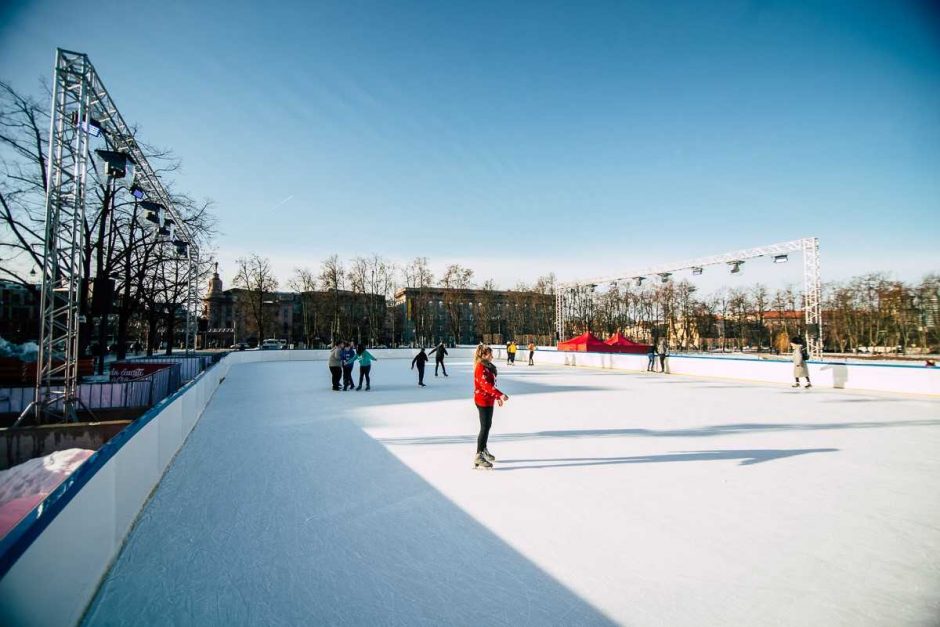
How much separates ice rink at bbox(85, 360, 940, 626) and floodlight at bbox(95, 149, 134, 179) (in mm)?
6242

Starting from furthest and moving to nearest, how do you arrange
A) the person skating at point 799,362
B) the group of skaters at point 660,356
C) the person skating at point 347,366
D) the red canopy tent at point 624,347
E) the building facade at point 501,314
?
the building facade at point 501,314 → the red canopy tent at point 624,347 → the group of skaters at point 660,356 → the person skating at point 799,362 → the person skating at point 347,366

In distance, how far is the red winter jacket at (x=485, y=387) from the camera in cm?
538

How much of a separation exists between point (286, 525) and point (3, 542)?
2238 mm

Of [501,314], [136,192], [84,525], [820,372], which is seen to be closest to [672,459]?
[84,525]

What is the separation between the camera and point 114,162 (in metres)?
9.77

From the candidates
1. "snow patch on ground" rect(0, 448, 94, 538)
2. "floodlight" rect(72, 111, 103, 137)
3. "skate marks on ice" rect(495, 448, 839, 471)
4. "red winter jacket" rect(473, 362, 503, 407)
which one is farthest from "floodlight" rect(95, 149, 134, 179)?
"skate marks on ice" rect(495, 448, 839, 471)

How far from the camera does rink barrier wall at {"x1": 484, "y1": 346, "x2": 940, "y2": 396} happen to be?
1331cm

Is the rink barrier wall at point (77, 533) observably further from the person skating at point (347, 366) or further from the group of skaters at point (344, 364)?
the person skating at point (347, 366)

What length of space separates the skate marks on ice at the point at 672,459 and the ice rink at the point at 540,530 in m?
0.05

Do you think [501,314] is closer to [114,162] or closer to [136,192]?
[136,192]

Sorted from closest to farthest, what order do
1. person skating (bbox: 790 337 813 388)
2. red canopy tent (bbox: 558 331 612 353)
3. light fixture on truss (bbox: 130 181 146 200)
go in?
1. light fixture on truss (bbox: 130 181 146 200)
2. person skating (bbox: 790 337 813 388)
3. red canopy tent (bbox: 558 331 612 353)

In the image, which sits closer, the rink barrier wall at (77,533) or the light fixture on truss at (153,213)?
the rink barrier wall at (77,533)

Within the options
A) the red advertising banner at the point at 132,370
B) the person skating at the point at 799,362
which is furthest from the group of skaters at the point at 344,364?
the person skating at the point at 799,362

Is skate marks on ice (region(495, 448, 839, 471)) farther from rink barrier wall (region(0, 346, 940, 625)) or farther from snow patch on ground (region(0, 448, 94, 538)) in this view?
snow patch on ground (region(0, 448, 94, 538))
